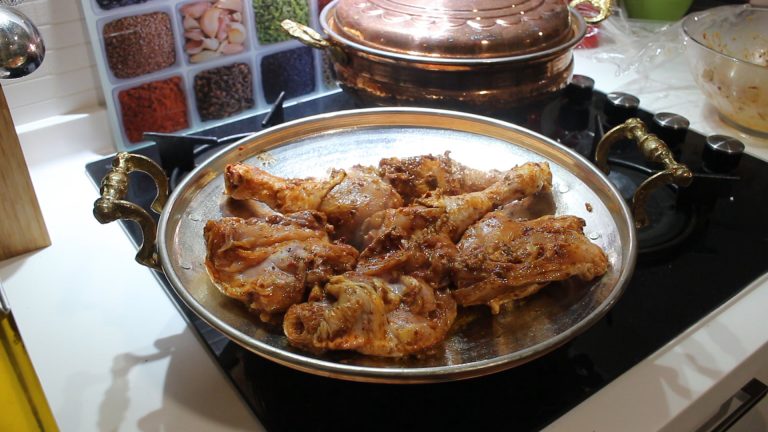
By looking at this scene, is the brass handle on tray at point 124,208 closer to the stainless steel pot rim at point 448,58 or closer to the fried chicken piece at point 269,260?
the fried chicken piece at point 269,260

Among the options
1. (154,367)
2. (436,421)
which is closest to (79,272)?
(154,367)

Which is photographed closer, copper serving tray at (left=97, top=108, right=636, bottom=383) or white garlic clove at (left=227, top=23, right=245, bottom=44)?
copper serving tray at (left=97, top=108, right=636, bottom=383)

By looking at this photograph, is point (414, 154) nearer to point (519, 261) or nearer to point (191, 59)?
point (519, 261)

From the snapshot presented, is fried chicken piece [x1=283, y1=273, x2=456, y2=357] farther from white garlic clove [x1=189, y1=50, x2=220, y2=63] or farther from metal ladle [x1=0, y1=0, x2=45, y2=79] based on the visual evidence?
white garlic clove [x1=189, y1=50, x2=220, y2=63]

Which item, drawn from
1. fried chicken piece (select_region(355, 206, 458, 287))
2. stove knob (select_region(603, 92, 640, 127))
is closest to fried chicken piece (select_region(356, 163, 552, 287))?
fried chicken piece (select_region(355, 206, 458, 287))

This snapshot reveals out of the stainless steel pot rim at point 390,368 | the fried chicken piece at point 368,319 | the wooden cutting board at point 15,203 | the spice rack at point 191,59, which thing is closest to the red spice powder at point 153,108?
the spice rack at point 191,59

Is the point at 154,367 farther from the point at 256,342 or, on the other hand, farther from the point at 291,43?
the point at 291,43
